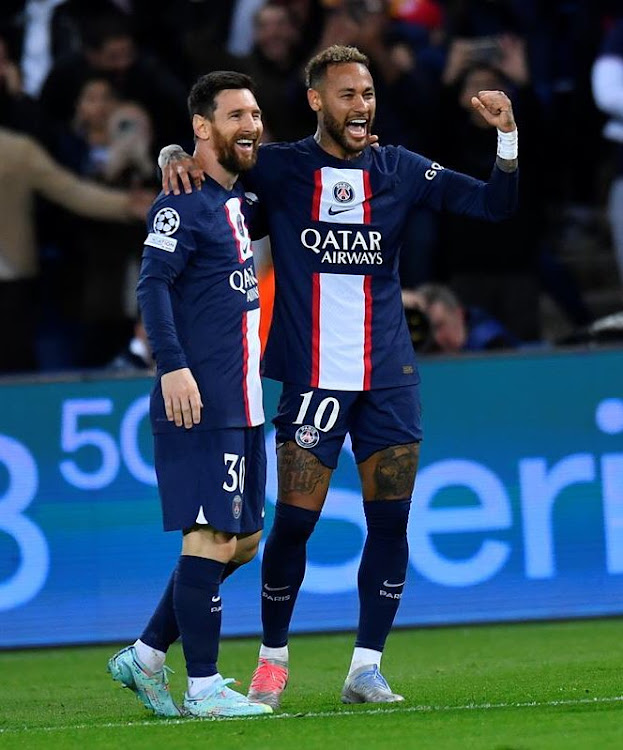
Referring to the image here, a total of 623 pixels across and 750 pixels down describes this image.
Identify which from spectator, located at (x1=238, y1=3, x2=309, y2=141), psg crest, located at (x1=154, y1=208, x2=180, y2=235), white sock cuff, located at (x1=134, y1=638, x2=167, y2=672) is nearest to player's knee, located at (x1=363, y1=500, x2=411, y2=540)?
white sock cuff, located at (x1=134, y1=638, x2=167, y2=672)

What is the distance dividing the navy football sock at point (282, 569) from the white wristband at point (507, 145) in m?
1.48

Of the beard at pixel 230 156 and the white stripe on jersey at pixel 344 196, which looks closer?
the beard at pixel 230 156

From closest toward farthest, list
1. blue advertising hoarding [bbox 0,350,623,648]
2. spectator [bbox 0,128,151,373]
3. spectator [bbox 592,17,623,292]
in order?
blue advertising hoarding [bbox 0,350,623,648] < spectator [bbox 0,128,151,373] < spectator [bbox 592,17,623,292]

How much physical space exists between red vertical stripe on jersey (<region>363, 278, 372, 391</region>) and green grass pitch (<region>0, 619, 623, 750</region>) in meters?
1.18

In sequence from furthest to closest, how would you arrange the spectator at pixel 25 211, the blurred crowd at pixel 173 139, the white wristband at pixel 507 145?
1. the blurred crowd at pixel 173 139
2. the spectator at pixel 25 211
3. the white wristband at pixel 507 145

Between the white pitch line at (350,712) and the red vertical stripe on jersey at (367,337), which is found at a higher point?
the red vertical stripe on jersey at (367,337)

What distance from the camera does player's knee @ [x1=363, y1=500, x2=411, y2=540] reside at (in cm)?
625

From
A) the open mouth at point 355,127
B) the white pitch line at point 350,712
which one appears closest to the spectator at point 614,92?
the open mouth at point 355,127

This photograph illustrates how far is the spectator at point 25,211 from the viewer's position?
10523mm

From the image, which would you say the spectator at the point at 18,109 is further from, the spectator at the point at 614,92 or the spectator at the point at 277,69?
the spectator at the point at 614,92

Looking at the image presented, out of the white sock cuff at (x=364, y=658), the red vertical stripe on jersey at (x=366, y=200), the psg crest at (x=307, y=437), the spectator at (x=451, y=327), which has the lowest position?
the white sock cuff at (x=364, y=658)

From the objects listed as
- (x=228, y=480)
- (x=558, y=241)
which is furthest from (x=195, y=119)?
(x=558, y=241)

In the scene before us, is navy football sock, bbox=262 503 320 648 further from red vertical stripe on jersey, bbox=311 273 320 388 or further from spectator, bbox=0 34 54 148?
spectator, bbox=0 34 54 148

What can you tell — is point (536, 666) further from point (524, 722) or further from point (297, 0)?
point (297, 0)
